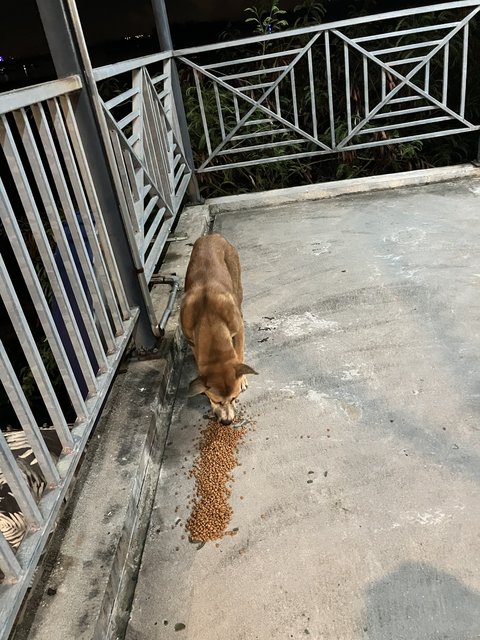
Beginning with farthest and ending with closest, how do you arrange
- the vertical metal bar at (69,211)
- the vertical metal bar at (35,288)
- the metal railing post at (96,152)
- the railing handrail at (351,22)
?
the railing handrail at (351,22) → the metal railing post at (96,152) → the vertical metal bar at (69,211) → the vertical metal bar at (35,288)

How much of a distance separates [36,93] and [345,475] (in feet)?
6.11

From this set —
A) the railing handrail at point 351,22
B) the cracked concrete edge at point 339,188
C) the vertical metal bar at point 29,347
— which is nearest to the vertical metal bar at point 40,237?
the vertical metal bar at point 29,347

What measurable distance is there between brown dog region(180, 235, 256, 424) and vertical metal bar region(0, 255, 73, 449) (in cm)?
65

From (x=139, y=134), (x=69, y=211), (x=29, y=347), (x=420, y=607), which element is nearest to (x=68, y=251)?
(x=69, y=211)

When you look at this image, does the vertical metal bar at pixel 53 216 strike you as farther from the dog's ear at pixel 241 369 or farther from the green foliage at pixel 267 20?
the green foliage at pixel 267 20

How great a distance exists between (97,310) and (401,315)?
6.02ft

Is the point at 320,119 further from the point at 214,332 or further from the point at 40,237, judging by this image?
the point at 40,237

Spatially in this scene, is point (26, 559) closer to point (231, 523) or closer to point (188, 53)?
point (231, 523)

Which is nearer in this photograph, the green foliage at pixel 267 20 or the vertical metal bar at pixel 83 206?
the vertical metal bar at pixel 83 206

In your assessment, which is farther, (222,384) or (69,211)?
(222,384)

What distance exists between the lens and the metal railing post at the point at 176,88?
4.76 m

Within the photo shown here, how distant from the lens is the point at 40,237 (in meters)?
1.78

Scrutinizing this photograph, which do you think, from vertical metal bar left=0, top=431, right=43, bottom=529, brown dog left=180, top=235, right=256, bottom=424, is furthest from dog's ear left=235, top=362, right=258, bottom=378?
vertical metal bar left=0, top=431, right=43, bottom=529

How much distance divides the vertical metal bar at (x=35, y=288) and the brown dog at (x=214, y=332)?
544 millimetres
